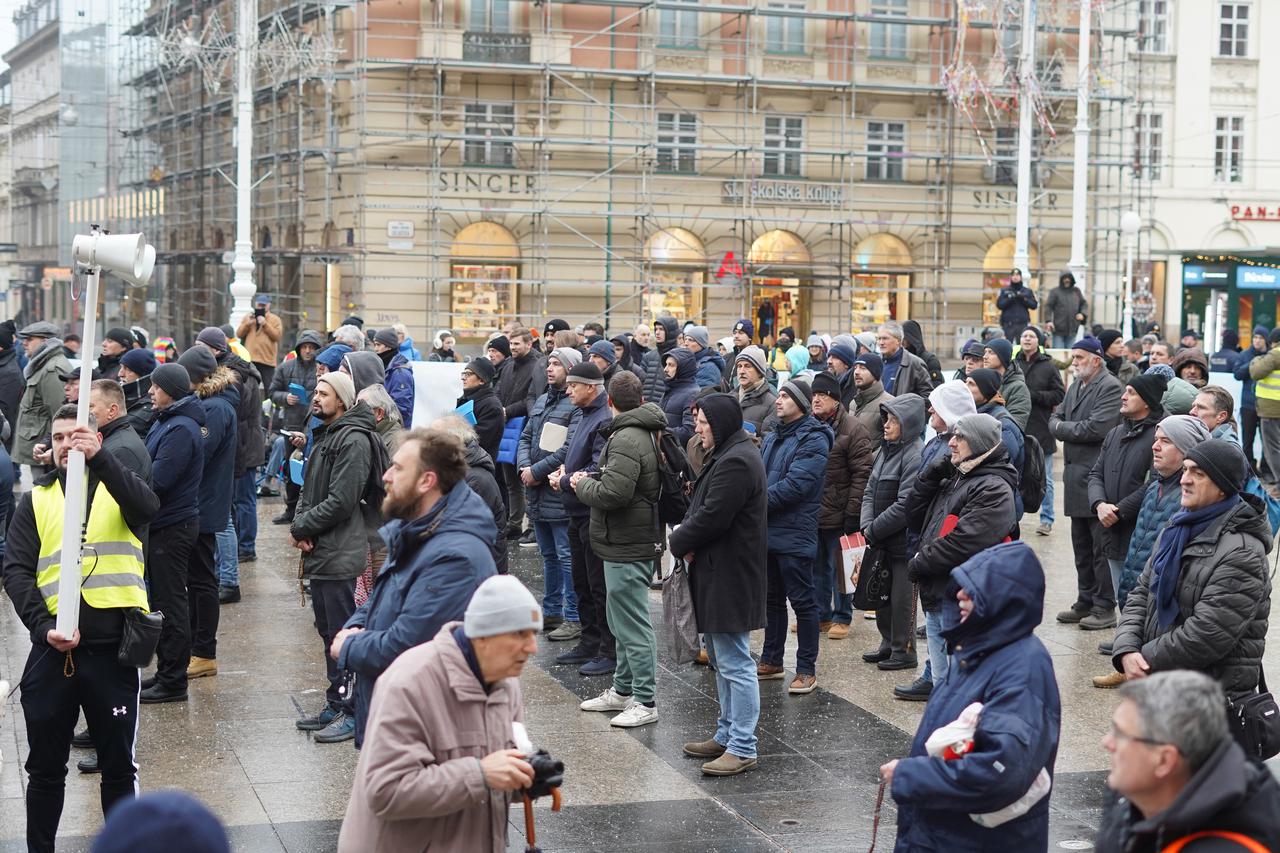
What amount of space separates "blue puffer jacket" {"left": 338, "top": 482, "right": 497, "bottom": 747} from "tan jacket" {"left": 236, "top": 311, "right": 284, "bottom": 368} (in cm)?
1401

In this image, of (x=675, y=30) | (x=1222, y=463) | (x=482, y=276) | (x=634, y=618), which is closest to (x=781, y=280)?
(x=675, y=30)

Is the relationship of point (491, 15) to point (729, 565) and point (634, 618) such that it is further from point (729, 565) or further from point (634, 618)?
point (729, 565)

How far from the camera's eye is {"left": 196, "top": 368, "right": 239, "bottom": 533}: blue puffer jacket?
10023mm

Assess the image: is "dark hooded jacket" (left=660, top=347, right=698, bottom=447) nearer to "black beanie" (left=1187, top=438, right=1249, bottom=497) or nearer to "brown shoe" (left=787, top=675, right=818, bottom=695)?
"brown shoe" (left=787, top=675, right=818, bottom=695)

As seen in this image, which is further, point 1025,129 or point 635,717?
point 1025,129

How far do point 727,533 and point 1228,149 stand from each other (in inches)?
1790

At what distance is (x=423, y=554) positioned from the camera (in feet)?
18.0

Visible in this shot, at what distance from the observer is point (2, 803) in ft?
25.3

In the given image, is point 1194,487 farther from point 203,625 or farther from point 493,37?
point 493,37

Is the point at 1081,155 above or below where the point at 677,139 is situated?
below

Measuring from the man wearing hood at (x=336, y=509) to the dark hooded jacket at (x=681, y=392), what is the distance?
514cm

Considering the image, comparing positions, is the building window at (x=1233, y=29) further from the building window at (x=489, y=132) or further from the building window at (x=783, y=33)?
the building window at (x=489, y=132)

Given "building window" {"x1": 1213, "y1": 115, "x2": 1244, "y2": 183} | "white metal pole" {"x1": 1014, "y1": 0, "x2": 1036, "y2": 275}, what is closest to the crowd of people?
"white metal pole" {"x1": 1014, "y1": 0, "x2": 1036, "y2": 275}

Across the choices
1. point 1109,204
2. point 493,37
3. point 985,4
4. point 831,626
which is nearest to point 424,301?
point 493,37
